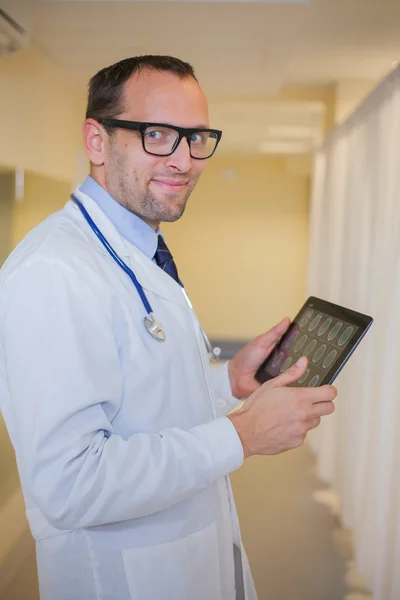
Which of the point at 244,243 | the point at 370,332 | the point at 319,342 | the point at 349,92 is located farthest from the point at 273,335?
the point at 244,243

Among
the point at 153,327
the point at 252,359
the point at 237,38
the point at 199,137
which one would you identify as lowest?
the point at 252,359

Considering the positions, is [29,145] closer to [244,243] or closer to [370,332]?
[370,332]

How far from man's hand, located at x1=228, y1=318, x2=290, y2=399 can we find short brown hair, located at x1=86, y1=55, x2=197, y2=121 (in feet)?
1.83

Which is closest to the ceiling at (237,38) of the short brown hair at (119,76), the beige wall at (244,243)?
the short brown hair at (119,76)

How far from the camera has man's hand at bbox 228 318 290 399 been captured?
145 cm

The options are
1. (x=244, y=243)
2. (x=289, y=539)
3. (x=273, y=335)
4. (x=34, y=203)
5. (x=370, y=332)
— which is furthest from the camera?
(x=244, y=243)

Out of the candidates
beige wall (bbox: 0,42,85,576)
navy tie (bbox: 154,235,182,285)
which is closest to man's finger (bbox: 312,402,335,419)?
navy tie (bbox: 154,235,182,285)

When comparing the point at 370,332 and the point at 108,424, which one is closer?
the point at 108,424

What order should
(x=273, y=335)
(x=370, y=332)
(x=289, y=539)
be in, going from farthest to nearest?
(x=289, y=539) → (x=370, y=332) → (x=273, y=335)

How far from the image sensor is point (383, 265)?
2.53 meters

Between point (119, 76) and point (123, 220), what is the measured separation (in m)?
0.24

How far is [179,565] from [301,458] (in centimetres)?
320

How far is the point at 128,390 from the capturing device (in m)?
1.04

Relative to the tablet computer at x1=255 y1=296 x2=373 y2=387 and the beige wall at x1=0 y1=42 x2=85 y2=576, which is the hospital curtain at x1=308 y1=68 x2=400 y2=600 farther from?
the beige wall at x1=0 y1=42 x2=85 y2=576
